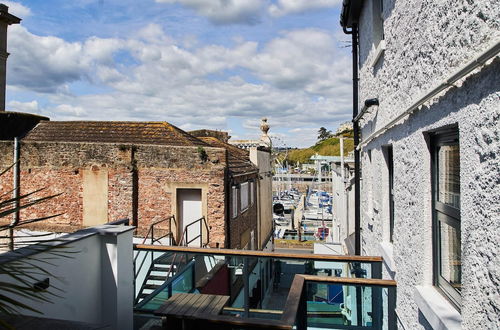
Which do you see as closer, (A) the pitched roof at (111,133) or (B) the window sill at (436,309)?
(B) the window sill at (436,309)

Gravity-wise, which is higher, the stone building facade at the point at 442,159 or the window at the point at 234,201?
the stone building facade at the point at 442,159

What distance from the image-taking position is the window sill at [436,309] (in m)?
2.60

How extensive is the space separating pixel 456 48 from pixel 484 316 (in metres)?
1.64

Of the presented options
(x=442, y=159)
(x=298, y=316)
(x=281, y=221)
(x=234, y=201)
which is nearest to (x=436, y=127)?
(x=442, y=159)

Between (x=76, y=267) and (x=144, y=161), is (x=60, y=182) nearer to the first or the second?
(x=144, y=161)

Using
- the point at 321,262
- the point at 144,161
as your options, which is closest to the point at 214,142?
the point at 144,161

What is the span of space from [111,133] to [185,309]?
13040mm

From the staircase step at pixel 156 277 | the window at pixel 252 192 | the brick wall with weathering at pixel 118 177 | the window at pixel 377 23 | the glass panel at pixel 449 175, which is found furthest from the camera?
the window at pixel 252 192

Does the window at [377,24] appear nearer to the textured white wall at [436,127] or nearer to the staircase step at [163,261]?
the textured white wall at [436,127]

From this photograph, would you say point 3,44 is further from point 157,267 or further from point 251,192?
point 157,267

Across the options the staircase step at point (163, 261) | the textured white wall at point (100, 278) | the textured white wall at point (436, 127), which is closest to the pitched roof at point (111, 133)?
the staircase step at point (163, 261)

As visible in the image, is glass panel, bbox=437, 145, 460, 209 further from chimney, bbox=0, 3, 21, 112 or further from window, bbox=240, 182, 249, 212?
chimney, bbox=0, 3, 21, 112

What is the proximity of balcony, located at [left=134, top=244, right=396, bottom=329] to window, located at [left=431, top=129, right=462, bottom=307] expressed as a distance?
122 centimetres

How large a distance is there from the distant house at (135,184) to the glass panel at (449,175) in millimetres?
9674
